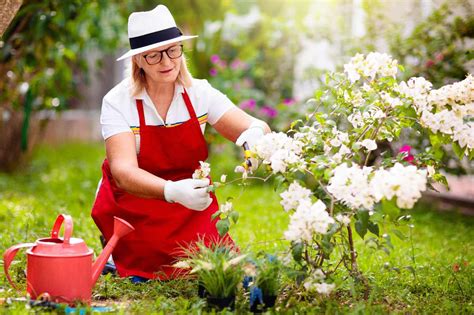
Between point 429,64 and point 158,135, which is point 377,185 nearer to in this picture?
point 158,135

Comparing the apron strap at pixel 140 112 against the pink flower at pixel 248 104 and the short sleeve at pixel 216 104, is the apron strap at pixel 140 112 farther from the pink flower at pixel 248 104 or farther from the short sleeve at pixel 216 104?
the pink flower at pixel 248 104

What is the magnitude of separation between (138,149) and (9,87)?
3.47 metres

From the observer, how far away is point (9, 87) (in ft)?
21.1

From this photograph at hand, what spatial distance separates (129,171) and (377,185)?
1084 millimetres

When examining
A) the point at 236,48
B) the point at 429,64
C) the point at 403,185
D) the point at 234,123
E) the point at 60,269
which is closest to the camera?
the point at 403,185

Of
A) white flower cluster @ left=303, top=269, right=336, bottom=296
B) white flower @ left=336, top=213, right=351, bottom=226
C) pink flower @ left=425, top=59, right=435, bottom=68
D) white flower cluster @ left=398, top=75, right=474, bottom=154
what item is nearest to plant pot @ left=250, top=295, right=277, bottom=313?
white flower cluster @ left=303, top=269, right=336, bottom=296

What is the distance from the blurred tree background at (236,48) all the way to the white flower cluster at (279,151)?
3.82 feet

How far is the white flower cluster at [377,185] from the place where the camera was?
2.43m

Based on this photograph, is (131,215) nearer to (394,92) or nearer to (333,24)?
(394,92)

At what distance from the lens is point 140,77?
11.1ft

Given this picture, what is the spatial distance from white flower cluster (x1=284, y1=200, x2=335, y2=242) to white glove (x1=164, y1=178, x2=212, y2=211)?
1.59 feet

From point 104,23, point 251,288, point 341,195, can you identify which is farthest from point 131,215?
point 104,23

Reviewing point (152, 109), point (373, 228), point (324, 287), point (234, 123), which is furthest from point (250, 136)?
point (324, 287)

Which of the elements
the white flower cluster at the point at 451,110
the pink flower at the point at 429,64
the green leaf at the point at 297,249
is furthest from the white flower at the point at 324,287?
the pink flower at the point at 429,64
